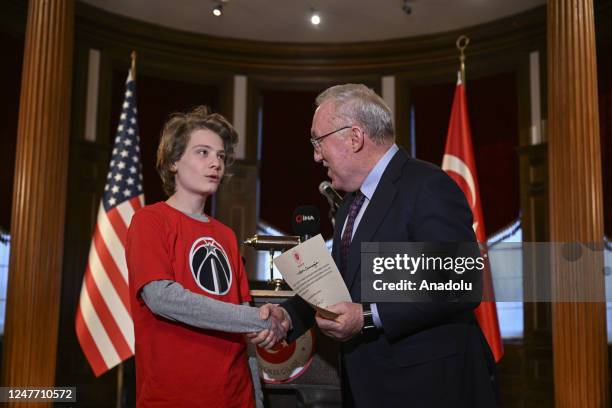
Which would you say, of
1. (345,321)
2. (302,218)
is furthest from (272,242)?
(345,321)

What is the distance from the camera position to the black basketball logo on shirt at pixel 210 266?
207 centimetres

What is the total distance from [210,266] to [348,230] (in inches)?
17.9

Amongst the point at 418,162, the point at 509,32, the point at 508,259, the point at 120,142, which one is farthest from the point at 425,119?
the point at 418,162

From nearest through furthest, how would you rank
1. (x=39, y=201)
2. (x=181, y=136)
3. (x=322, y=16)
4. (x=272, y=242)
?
(x=181, y=136)
(x=272, y=242)
(x=39, y=201)
(x=322, y=16)

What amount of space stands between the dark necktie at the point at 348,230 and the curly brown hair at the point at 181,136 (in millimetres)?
541

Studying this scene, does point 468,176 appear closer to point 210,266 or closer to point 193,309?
point 210,266

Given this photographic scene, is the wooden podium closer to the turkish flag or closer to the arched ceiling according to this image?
the turkish flag

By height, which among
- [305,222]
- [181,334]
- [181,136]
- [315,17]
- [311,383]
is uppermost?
[315,17]

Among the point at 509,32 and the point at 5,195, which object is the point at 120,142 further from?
the point at 509,32

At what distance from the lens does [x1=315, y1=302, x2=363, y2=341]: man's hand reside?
1763 mm

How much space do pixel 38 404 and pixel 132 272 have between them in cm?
296

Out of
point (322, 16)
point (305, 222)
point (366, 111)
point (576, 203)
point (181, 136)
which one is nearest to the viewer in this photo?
point (366, 111)

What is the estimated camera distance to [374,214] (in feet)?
6.20

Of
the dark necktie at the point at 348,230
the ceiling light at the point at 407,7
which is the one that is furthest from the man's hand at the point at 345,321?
the ceiling light at the point at 407,7
